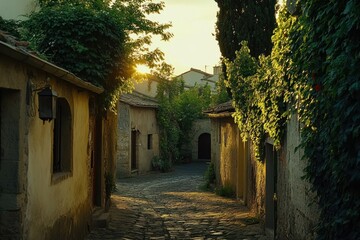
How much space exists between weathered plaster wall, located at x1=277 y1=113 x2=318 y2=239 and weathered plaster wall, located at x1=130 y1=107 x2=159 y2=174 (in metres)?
19.3

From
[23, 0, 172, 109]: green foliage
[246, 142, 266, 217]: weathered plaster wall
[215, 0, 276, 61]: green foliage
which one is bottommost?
[246, 142, 266, 217]: weathered plaster wall

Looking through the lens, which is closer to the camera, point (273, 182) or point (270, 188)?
point (273, 182)

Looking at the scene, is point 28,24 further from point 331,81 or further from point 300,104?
point 331,81

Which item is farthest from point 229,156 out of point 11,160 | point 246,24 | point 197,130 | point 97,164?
point 197,130

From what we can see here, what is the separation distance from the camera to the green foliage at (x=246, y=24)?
18922mm

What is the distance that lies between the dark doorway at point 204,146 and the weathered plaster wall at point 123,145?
1597 centimetres

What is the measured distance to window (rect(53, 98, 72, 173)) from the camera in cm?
852

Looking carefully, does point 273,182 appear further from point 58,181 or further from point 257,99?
point 58,181

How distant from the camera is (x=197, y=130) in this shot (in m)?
41.8

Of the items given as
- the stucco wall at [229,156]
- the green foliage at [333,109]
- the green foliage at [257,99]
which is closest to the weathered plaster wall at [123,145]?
the stucco wall at [229,156]

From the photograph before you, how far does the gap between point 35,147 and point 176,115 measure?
3400 centimetres

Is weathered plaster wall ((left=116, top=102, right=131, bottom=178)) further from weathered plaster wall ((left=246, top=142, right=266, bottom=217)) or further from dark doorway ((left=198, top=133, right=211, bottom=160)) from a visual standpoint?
dark doorway ((left=198, top=133, right=211, bottom=160))

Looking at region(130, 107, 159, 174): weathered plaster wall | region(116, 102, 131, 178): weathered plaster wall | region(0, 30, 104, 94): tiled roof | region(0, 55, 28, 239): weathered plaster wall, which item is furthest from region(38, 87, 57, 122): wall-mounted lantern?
region(130, 107, 159, 174): weathered plaster wall

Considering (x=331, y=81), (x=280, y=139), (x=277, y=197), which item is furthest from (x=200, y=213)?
(x=331, y=81)
